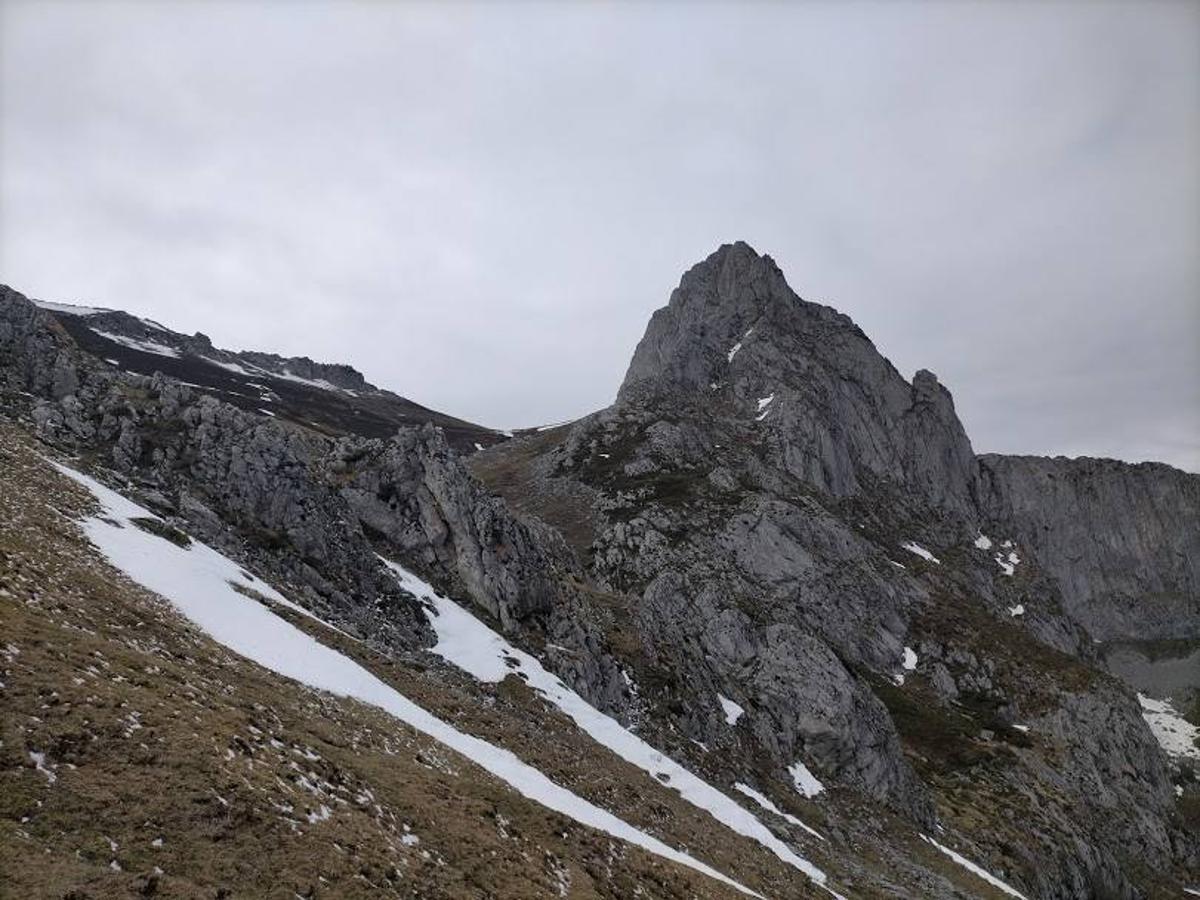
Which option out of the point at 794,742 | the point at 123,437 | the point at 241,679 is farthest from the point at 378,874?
the point at 794,742

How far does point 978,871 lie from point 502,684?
45.8m

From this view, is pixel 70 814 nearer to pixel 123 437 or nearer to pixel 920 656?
pixel 123 437

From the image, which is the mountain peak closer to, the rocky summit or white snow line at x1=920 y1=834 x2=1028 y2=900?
the rocky summit

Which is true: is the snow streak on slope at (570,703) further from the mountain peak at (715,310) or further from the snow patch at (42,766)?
the mountain peak at (715,310)

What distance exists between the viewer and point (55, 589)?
22.8 m

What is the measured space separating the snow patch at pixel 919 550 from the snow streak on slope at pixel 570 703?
4266 inches

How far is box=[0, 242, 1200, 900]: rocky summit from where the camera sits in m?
16.1

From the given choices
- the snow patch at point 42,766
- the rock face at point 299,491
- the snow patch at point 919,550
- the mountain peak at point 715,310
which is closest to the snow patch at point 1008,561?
the snow patch at point 919,550

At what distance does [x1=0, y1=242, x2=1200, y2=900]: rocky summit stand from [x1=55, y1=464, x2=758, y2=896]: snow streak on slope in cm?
19

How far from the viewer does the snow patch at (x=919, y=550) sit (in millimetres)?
137625

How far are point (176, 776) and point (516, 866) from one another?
932cm

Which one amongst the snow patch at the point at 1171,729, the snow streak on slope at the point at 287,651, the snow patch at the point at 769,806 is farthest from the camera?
the snow patch at the point at 1171,729

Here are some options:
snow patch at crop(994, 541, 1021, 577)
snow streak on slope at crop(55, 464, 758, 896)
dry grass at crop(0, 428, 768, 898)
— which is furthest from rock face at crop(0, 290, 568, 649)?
snow patch at crop(994, 541, 1021, 577)

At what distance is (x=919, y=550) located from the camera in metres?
141
